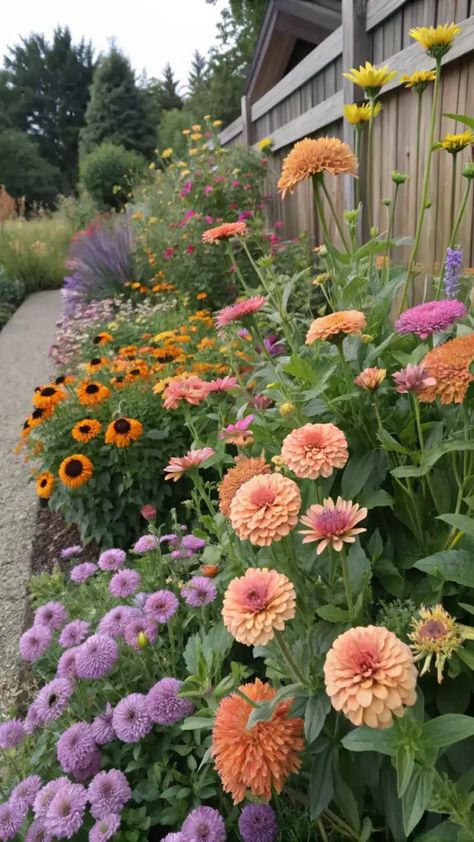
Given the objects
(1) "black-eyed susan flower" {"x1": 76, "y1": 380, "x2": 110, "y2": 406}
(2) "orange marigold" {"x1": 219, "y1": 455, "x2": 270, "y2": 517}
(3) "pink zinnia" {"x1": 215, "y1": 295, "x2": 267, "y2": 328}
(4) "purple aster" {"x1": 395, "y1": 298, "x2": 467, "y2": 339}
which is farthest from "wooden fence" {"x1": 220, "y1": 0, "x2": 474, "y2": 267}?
(2) "orange marigold" {"x1": 219, "y1": 455, "x2": 270, "y2": 517}

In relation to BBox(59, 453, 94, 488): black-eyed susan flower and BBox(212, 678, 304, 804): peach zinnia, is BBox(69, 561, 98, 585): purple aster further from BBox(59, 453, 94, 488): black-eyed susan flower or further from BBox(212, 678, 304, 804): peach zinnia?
BBox(212, 678, 304, 804): peach zinnia

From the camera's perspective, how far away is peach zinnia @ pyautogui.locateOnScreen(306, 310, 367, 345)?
1083 mm

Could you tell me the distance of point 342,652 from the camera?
0.66m

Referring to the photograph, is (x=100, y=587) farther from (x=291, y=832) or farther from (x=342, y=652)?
(x=342, y=652)

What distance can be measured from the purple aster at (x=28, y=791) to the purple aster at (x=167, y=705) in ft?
0.97

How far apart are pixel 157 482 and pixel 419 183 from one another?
1700 mm

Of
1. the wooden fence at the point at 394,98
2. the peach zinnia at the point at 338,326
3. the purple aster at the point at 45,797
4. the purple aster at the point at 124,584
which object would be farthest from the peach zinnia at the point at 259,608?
the wooden fence at the point at 394,98

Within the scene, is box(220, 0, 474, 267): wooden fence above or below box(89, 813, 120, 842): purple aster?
above

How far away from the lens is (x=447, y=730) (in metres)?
0.76

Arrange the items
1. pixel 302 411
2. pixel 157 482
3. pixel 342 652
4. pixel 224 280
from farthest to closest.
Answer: pixel 224 280 < pixel 157 482 < pixel 302 411 < pixel 342 652

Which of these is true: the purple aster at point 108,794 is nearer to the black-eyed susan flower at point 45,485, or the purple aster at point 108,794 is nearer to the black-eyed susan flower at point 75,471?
the black-eyed susan flower at point 75,471

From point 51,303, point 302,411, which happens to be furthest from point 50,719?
point 51,303

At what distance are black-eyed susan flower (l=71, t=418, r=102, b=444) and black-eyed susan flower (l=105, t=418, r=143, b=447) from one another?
12 centimetres

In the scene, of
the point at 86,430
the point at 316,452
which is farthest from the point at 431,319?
the point at 86,430
